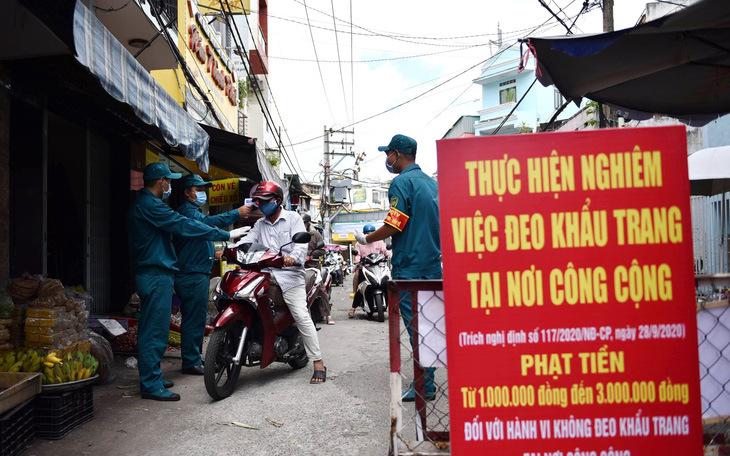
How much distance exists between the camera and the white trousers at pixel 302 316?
4918mm

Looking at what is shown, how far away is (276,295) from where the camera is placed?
4887mm

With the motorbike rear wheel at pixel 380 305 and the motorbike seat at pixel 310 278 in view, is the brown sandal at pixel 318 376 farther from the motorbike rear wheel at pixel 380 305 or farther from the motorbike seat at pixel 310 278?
the motorbike rear wheel at pixel 380 305

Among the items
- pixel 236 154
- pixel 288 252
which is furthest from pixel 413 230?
pixel 236 154

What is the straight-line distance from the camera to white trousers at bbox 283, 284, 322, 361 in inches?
194

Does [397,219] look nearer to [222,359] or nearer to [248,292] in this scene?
[248,292]

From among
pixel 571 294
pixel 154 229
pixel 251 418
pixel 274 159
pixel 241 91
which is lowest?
pixel 251 418

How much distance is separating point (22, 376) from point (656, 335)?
3615 millimetres

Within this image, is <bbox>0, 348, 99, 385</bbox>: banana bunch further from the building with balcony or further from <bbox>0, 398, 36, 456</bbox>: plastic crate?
the building with balcony

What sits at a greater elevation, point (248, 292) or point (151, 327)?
point (248, 292)

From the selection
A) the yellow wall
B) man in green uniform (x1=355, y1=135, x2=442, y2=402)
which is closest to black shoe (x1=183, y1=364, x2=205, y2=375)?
man in green uniform (x1=355, y1=135, x2=442, y2=402)

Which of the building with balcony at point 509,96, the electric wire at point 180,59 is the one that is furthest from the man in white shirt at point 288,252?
the building with balcony at point 509,96

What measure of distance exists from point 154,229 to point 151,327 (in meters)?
0.82

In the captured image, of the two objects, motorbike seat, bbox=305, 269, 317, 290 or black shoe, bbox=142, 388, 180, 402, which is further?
motorbike seat, bbox=305, 269, 317, 290

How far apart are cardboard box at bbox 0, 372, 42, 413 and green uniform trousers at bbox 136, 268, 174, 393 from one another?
3.13ft
